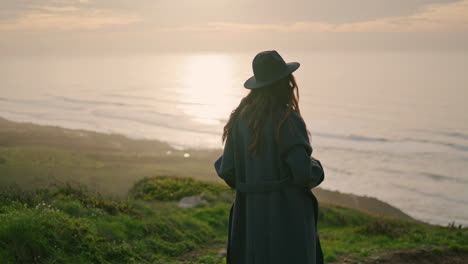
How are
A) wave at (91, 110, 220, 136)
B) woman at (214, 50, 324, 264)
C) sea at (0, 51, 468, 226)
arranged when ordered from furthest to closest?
wave at (91, 110, 220, 136) → sea at (0, 51, 468, 226) → woman at (214, 50, 324, 264)

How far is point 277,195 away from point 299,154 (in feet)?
1.62

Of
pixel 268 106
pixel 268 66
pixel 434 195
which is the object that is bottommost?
pixel 434 195

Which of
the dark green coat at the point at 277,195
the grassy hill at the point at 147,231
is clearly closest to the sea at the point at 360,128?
the grassy hill at the point at 147,231

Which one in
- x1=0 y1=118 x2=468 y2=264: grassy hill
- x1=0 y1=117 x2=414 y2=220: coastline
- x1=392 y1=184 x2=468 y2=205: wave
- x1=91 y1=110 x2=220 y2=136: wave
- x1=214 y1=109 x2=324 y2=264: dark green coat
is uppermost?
x1=214 y1=109 x2=324 y2=264: dark green coat

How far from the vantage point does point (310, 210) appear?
12.8 ft

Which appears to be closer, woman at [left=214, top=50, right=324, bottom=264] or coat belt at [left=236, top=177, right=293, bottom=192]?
woman at [left=214, top=50, right=324, bottom=264]

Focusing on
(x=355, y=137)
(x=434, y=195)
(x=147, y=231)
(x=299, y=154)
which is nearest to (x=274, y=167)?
(x=299, y=154)

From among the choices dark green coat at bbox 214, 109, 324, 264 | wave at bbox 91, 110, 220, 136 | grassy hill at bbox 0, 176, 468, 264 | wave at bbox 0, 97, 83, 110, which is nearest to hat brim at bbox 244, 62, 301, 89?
dark green coat at bbox 214, 109, 324, 264

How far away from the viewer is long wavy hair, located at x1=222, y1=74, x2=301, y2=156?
3.65 meters

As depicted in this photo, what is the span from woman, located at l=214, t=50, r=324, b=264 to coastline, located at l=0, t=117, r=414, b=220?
1580 cm

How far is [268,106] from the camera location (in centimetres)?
368

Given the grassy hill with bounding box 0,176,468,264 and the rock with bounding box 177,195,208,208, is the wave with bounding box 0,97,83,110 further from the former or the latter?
the grassy hill with bounding box 0,176,468,264

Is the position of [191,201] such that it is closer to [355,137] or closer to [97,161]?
[97,161]

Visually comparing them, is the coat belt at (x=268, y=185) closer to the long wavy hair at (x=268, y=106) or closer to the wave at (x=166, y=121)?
the long wavy hair at (x=268, y=106)
